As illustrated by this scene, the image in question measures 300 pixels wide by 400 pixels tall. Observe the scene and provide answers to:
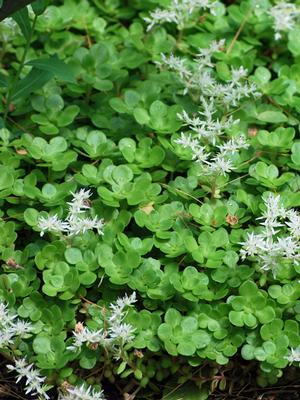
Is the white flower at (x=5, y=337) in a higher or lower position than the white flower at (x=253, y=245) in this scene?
higher

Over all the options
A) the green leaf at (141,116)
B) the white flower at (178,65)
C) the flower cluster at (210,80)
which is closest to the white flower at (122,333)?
the green leaf at (141,116)

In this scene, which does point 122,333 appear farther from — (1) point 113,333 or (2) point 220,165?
(2) point 220,165

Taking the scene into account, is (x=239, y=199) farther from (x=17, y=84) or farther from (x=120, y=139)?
(x=17, y=84)

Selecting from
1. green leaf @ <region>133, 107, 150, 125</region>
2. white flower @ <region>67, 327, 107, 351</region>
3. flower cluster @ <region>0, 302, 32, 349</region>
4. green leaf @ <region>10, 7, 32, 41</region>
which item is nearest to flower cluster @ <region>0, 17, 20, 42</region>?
green leaf @ <region>10, 7, 32, 41</region>

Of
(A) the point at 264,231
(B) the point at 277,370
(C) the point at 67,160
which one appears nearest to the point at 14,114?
(C) the point at 67,160

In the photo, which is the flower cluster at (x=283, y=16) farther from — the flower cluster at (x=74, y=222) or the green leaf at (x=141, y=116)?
the flower cluster at (x=74, y=222)

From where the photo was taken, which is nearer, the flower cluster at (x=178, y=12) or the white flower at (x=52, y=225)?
the white flower at (x=52, y=225)

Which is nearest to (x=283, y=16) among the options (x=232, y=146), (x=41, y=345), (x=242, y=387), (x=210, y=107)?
(x=210, y=107)
